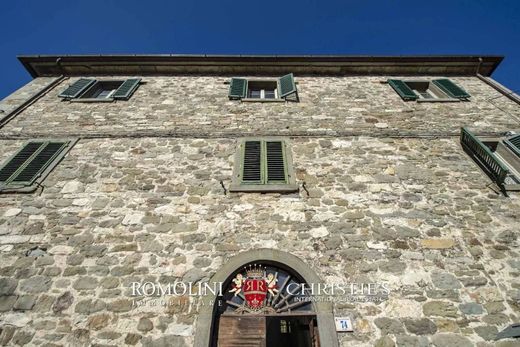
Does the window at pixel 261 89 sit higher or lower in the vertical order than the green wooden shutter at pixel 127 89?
higher

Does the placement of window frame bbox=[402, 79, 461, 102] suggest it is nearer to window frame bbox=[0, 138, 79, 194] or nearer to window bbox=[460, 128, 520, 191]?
window bbox=[460, 128, 520, 191]

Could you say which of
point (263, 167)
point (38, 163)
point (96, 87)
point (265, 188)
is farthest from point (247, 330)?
point (96, 87)

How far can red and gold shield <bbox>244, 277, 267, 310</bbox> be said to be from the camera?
3.65 meters

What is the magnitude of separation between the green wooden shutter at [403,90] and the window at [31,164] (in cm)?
795

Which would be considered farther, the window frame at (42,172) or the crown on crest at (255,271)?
the window frame at (42,172)

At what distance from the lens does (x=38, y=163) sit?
523cm

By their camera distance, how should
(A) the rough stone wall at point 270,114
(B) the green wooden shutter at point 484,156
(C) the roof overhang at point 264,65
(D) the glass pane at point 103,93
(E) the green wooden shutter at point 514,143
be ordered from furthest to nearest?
(C) the roof overhang at point 264,65 < (D) the glass pane at point 103,93 < (A) the rough stone wall at point 270,114 < (E) the green wooden shutter at point 514,143 < (B) the green wooden shutter at point 484,156

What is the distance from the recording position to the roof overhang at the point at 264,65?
812 cm

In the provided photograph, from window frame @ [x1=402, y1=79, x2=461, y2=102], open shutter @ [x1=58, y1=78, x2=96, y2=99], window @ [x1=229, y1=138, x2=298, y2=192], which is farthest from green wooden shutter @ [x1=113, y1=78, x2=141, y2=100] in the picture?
window frame @ [x1=402, y1=79, x2=461, y2=102]

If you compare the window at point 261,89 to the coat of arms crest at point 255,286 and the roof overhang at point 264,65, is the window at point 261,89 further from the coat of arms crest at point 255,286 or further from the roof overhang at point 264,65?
the coat of arms crest at point 255,286

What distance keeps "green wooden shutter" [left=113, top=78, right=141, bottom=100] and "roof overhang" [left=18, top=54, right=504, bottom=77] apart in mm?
634

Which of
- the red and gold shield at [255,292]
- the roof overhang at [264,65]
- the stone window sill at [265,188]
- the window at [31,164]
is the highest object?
the roof overhang at [264,65]

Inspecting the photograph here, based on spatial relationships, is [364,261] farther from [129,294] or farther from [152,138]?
[152,138]

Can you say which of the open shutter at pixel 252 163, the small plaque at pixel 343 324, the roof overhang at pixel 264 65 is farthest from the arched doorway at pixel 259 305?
the roof overhang at pixel 264 65
